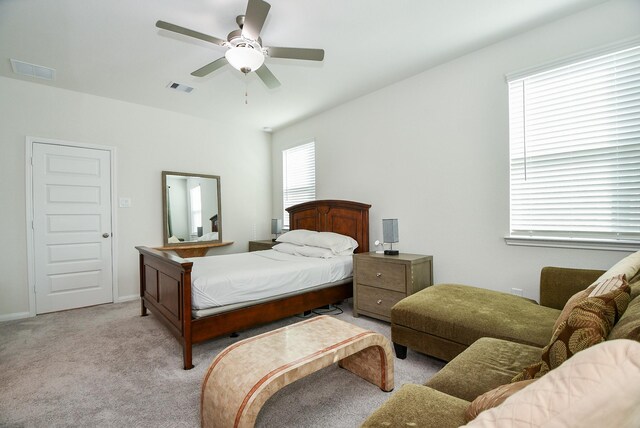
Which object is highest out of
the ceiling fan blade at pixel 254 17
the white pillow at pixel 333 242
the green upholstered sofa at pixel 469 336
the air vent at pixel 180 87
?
the air vent at pixel 180 87

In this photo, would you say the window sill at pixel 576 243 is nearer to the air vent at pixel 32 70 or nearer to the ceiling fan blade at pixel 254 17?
the ceiling fan blade at pixel 254 17

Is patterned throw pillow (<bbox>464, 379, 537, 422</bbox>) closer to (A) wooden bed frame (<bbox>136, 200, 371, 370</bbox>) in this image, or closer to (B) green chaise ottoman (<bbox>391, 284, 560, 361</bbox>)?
(B) green chaise ottoman (<bbox>391, 284, 560, 361</bbox>)

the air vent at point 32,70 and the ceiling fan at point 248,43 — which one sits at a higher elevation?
the air vent at point 32,70

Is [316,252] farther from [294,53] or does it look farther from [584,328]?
[584,328]

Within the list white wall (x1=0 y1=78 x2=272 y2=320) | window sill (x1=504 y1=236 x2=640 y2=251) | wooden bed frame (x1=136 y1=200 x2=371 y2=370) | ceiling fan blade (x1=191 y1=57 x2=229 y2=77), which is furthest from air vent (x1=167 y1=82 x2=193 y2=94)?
window sill (x1=504 y1=236 x2=640 y2=251)

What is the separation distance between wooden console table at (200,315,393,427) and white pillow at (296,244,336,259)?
4.59 feet

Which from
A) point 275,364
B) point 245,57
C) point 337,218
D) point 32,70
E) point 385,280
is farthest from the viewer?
point 337,218

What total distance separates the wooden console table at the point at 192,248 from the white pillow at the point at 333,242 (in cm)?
182

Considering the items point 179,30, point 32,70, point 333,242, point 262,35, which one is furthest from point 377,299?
point 32,70

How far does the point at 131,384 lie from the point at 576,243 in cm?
347

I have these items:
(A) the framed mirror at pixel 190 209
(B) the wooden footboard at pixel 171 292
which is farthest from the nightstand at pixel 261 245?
(B) the wooden footboard at pixel 171 292

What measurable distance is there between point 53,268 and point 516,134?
5264 mm

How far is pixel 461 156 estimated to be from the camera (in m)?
2.97

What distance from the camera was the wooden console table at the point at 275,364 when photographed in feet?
4.36
